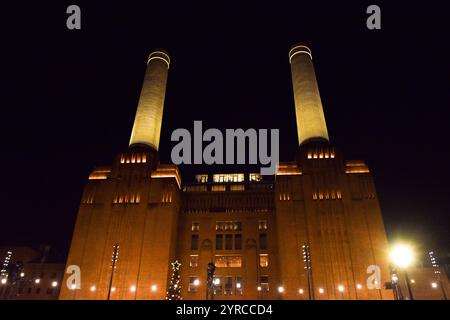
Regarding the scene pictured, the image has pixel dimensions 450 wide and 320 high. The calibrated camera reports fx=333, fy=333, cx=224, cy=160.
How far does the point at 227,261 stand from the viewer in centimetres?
6988

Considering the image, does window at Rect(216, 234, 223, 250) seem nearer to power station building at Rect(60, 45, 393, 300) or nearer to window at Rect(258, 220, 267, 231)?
power station building at Rect(60, 45, 393, 300)

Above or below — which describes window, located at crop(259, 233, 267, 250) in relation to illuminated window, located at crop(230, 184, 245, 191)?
below

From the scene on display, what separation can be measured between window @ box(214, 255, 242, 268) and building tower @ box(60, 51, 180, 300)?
9373mm

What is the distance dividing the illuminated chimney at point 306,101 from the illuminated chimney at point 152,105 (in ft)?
119

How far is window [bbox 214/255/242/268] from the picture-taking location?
69.4 m

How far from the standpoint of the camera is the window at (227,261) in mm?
69375

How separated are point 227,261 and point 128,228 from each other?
70.4ft

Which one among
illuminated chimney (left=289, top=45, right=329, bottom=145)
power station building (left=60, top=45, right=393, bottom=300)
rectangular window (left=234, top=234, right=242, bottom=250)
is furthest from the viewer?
illuminated chimney (left=289, top=45, right=329, bottom=145)

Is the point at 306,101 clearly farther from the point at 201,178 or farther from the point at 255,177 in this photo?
the point at 201,178

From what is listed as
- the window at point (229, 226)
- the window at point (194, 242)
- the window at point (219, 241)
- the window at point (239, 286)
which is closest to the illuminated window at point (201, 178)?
the window at point (229, 226)

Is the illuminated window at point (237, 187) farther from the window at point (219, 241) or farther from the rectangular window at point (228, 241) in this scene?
the window at point (219, 241)

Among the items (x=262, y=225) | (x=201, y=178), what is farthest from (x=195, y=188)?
(x=262, y=225)

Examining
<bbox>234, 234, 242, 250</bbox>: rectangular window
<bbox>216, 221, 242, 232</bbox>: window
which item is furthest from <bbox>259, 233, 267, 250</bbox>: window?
<bbox>216, 221, 242, 232</bbox>: window
